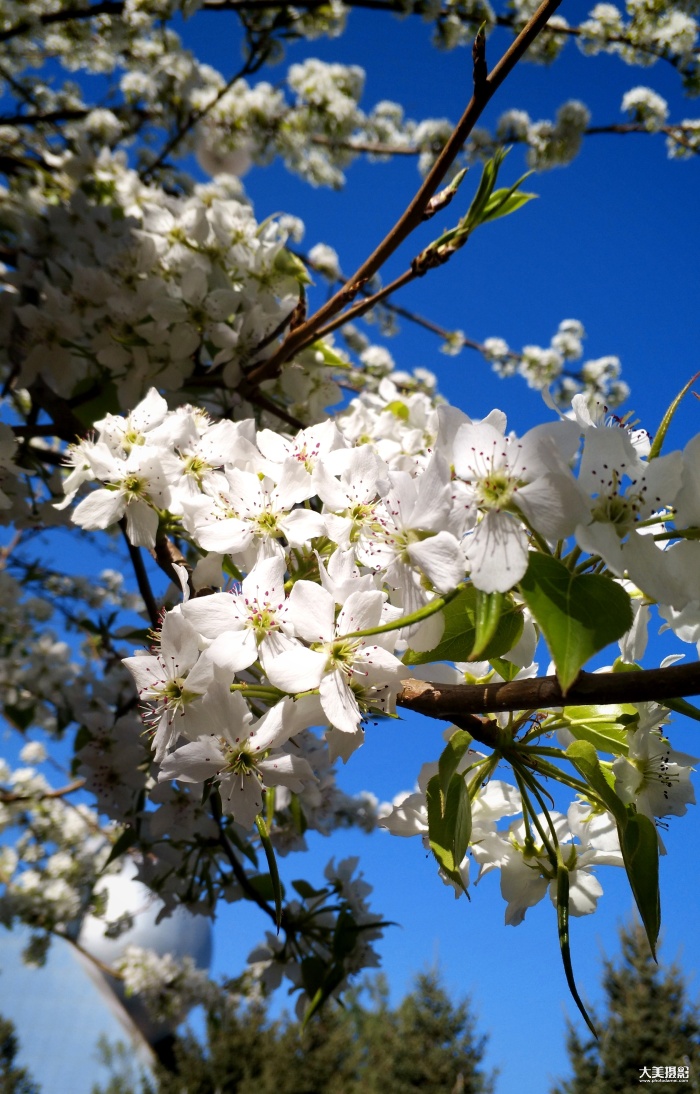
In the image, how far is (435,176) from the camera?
745 mm

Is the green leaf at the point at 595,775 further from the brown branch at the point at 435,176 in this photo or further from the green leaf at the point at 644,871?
the brown branch at the point at 435,176

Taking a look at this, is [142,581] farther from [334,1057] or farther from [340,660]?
[334,1057]

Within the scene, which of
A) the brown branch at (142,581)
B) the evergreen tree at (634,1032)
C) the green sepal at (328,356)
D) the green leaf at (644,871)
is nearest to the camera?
the green leaf at (644,871)

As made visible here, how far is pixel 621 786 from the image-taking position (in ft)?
1.91

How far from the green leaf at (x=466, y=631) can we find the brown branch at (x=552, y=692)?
26 mm

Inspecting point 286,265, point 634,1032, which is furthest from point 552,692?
point 634,1032

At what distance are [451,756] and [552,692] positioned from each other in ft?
0.51

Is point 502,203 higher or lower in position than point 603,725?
higher

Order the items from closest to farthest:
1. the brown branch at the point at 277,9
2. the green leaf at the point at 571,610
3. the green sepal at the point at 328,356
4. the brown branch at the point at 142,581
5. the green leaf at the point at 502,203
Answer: the green leaf at the point at 571,610 → the green leaf at the point at 502,203 → the brown branch at the point at 142,581 → the green sepal at the point at 328,356 → the brown branch at the point at 277,9

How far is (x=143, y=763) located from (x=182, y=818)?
0.63 ft

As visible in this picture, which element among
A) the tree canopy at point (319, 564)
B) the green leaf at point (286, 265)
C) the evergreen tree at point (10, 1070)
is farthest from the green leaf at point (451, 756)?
the evergreen tree at point (10, 1070)

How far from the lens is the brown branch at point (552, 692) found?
1.45ft

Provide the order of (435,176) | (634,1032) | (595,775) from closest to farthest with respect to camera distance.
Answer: (595,775) → (435,176) → (634,1032)

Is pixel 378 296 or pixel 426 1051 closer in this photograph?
pixel 378 296
